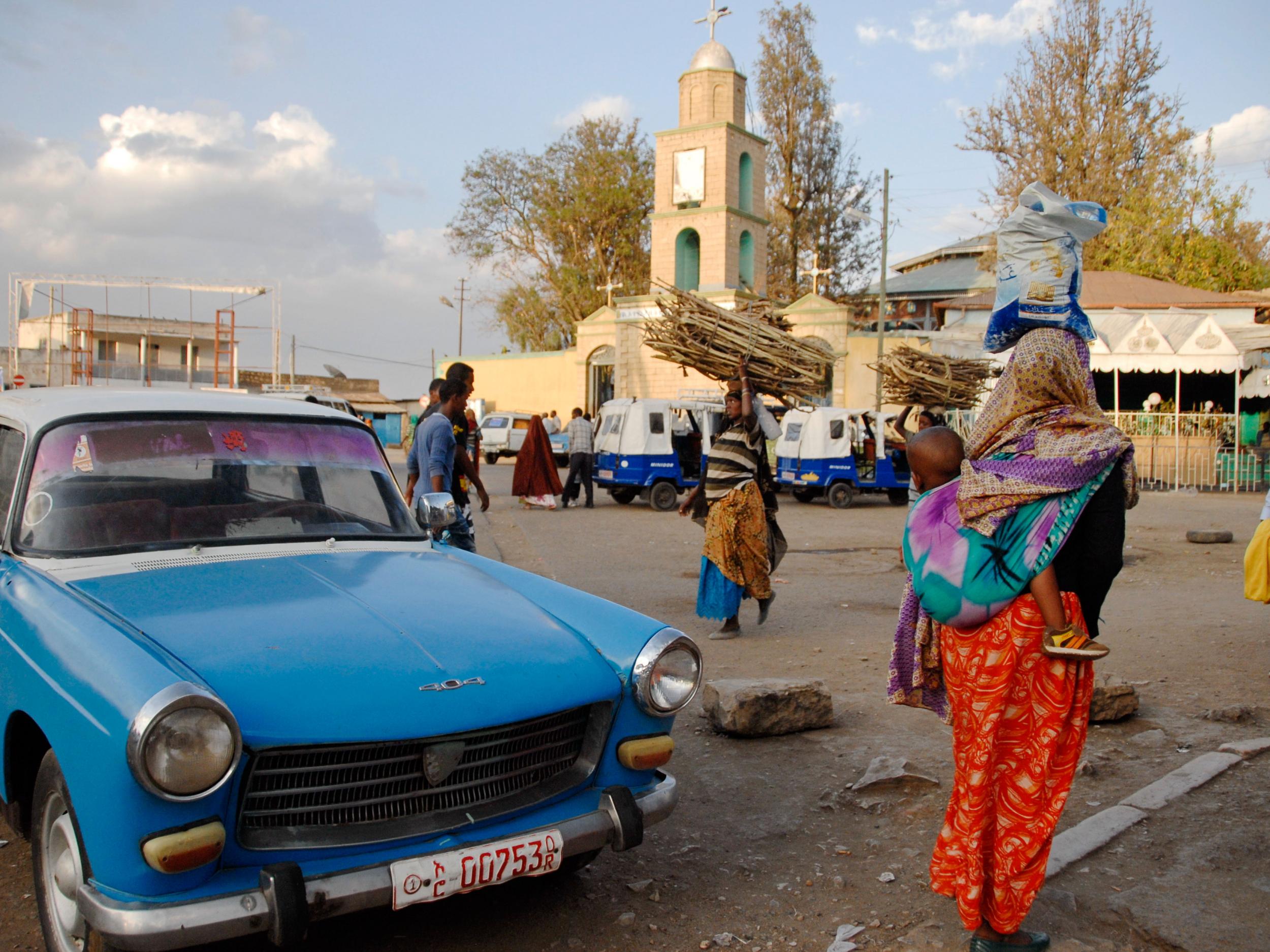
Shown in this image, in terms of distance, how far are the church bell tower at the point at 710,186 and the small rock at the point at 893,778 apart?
2899cm

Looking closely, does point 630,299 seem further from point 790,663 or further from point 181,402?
point 181,402

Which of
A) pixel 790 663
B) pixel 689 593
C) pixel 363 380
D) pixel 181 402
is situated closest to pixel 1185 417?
pixel 689 593

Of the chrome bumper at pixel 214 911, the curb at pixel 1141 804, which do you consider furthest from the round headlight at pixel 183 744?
the curb at pixel 1141 804

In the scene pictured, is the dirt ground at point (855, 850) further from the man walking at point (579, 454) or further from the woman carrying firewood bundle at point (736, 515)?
the man walking at point (579, 454)

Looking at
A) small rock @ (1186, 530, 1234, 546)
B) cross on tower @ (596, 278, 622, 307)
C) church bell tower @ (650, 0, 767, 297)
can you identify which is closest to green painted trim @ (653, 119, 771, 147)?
church bell tower @ (650, 0, 767, 297)

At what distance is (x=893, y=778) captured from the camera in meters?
4.03

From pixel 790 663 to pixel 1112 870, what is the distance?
3039 millimetres

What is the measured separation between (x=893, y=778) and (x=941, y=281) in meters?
44.1

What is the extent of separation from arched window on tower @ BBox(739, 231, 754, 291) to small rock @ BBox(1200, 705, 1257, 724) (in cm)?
2979

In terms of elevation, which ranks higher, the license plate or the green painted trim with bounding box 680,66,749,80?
the green painted trim with bounding box 680,66,749,80

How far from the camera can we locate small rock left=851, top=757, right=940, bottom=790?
4.03 meters

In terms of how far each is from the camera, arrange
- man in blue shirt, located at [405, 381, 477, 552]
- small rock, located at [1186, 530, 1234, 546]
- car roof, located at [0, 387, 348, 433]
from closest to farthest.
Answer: car roof, located at [0, 387, 348, 433] → man in blue shirt, located at [405, 381, 477, 552] → small rock, located at [1186, 530, 1234, 546]

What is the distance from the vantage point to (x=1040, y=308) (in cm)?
286

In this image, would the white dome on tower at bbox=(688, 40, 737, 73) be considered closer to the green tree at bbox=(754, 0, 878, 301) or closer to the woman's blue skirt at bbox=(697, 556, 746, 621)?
the green tree at bbox=(754, 0, 878, 301)
